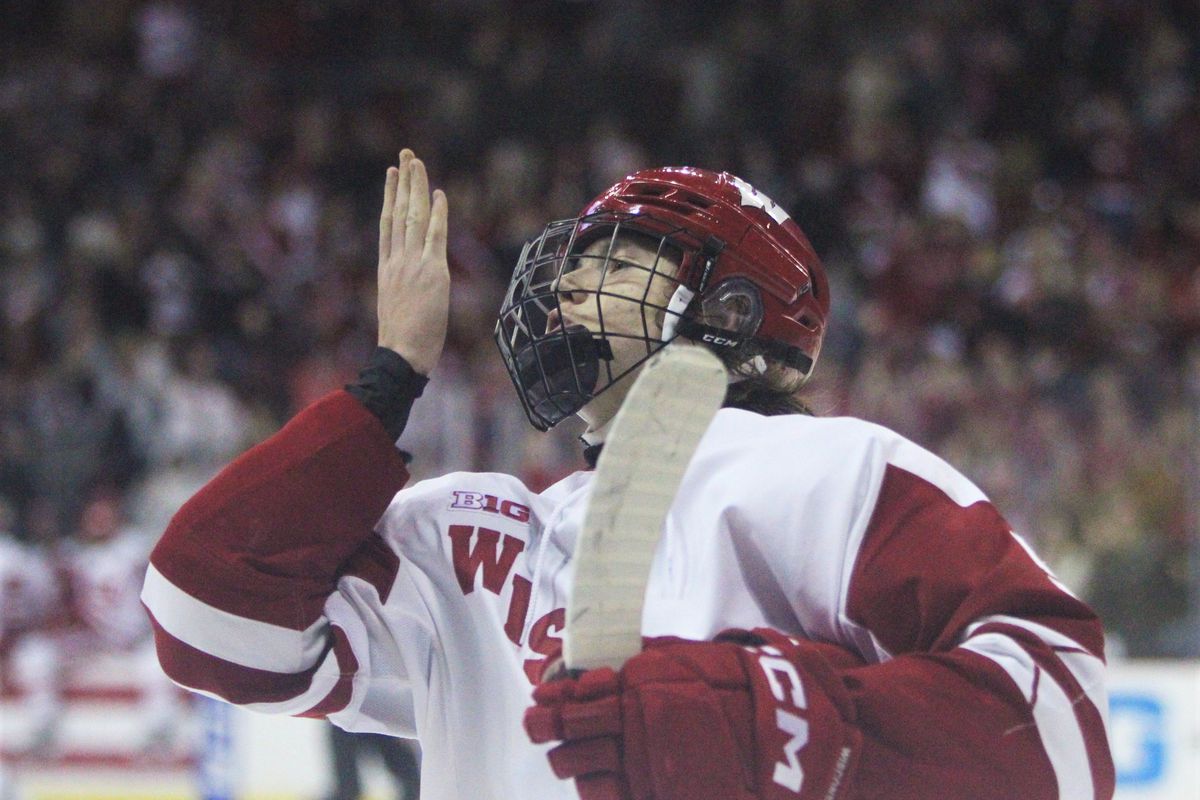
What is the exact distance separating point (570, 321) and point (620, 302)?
6 cm

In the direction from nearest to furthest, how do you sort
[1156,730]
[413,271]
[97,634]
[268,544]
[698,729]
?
1. [698,729]
2. [268,544]
3. [413,271]
4. [1156,730]
5. [97,634]

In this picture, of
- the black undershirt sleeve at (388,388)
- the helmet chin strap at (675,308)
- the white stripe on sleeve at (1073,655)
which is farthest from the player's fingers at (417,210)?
the white stripe on sleeve at (1073,655)

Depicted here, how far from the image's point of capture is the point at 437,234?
1.63 meters

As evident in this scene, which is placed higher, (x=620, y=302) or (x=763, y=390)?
(x=620, y=302)

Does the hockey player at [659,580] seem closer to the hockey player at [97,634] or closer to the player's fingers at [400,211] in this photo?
the player's fingers at [400,211]

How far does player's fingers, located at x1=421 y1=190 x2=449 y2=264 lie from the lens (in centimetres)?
161

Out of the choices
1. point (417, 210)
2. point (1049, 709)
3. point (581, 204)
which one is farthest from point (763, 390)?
point (581, 204)

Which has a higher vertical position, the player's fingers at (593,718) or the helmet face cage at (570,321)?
the helmet face cage at (570,321)

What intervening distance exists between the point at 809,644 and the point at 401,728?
62 centimetres

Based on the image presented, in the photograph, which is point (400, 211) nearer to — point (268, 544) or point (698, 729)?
point (268, 544)

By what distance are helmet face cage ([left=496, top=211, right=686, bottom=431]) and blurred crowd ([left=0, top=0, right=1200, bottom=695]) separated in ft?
11.8

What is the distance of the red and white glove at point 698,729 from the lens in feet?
3.93

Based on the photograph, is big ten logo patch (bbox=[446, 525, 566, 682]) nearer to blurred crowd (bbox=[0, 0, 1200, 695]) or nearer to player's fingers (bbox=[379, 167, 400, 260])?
player's fingers (bbox=[379, 167, 400, 260])

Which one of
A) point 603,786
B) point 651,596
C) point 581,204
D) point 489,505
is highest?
point 581,204
